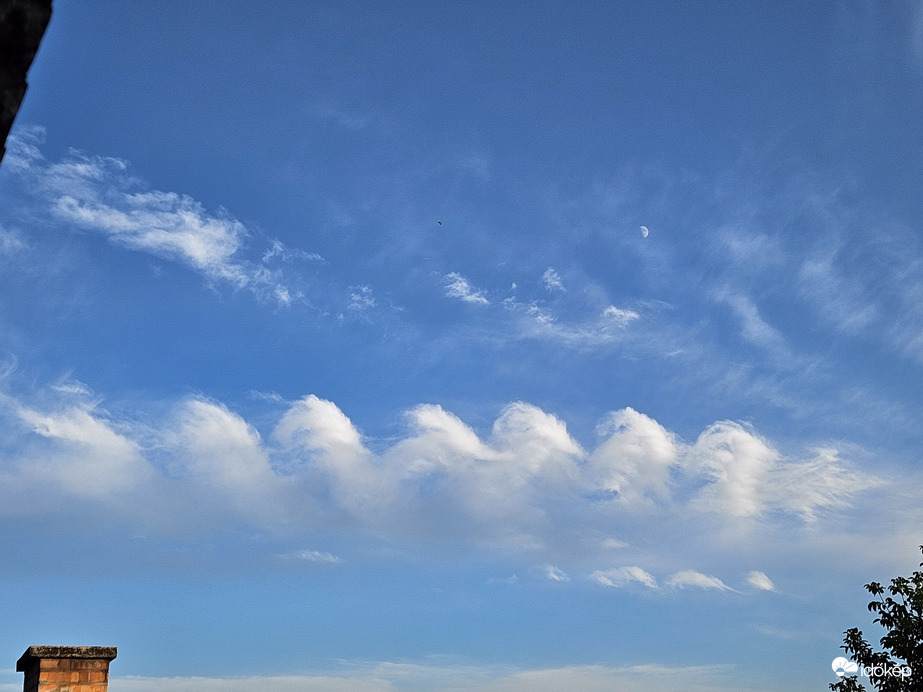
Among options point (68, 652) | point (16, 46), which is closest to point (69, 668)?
point (68, 652)

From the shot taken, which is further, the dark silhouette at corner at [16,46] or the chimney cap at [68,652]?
the chimney cap at [68,652]

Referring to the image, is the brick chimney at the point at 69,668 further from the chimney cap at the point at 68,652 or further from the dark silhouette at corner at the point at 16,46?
the dark silhouette at corner at the point at 16,46

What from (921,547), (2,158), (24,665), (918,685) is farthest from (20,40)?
(921,547)

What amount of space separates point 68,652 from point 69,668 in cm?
12

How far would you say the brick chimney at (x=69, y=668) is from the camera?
623cm

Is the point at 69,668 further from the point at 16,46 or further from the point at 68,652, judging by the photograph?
the point at 16,46

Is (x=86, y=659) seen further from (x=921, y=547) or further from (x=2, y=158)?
(x=921, y=547)

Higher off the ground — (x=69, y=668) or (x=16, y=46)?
(x=16, y=46)

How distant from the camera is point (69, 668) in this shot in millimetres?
6309

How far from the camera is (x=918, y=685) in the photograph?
12812mm

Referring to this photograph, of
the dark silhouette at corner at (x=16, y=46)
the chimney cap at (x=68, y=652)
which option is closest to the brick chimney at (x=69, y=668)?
the chimney cap at (x=68, y=652)

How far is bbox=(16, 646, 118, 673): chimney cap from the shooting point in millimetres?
6254

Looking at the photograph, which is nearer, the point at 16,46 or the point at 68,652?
the point at 16,46

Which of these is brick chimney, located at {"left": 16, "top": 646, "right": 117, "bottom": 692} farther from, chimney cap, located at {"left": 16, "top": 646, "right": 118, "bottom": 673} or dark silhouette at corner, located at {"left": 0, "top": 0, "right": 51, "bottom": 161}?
dark silhouette at corner, located at {"left": 0, "top": 0, "right": 51, "bottom": 161}
